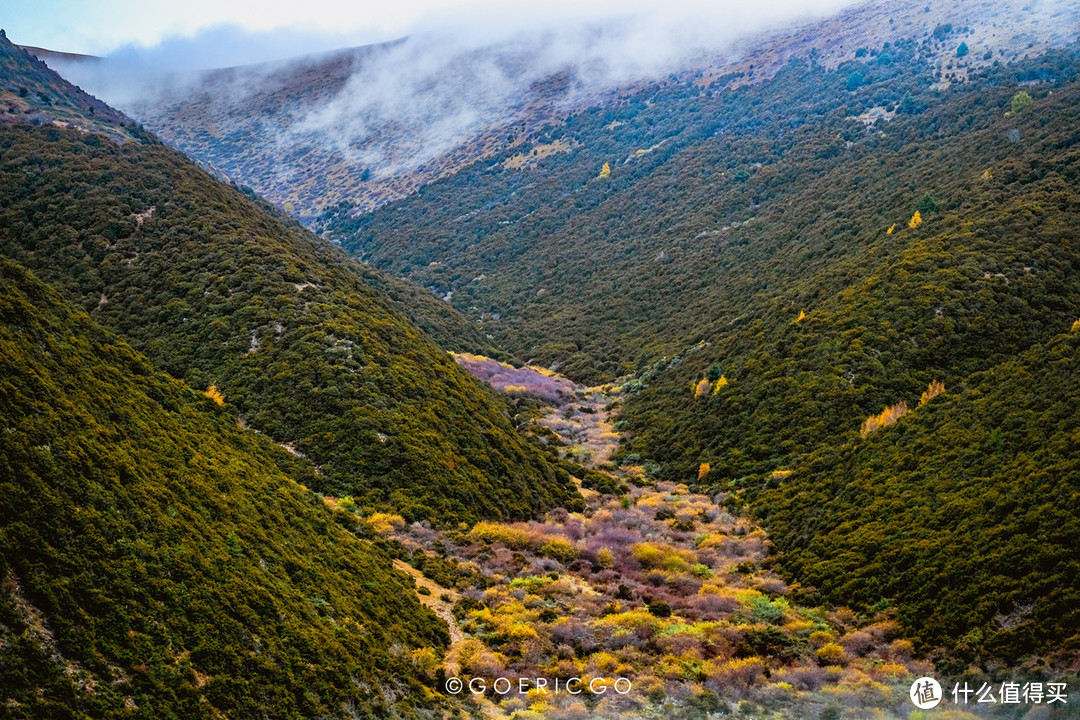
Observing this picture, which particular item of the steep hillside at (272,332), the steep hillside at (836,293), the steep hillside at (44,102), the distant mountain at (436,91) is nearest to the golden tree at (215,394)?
the steep hillside at (272,332)

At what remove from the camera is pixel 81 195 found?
132 feet

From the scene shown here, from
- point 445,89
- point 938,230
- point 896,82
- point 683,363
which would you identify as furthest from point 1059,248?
point 445,89

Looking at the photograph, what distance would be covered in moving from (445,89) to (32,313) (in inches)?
5248

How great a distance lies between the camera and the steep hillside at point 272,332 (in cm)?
2728

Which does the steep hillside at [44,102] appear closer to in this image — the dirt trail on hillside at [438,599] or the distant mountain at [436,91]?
the distant mountain at [436,91]

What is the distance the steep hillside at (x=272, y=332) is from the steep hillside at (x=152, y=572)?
7.65m

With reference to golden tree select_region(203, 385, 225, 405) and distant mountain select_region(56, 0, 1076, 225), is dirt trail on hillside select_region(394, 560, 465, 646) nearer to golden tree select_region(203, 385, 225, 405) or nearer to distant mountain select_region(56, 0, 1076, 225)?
golden tree select_region(203, 385, 225, 405)

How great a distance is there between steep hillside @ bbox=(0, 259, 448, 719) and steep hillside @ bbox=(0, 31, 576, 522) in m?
7.65

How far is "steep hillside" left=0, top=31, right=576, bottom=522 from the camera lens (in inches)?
1074

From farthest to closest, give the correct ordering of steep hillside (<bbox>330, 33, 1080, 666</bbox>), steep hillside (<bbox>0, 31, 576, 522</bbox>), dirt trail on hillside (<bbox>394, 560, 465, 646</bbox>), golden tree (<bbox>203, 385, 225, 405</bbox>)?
golden tree (<bbox>203, 385, 225, 405</bbox>)
steep hillside (<bbox>0, 31, 576, 522</bbox>)
steep hillside (<bbox>330, 33, 1080, 666</bbox>)
dirt trail on hillside (<bbox>394, 560, 465, 646</bbox>)

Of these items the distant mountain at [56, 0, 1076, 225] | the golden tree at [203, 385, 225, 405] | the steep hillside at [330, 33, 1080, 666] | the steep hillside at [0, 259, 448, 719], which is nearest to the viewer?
the steep hillside at [0, 259, 448, 719]

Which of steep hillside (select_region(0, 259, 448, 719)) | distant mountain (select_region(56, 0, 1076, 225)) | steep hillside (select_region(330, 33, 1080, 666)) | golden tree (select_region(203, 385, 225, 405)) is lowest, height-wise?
steep hillside (select_region(0, 259, 448, 719))

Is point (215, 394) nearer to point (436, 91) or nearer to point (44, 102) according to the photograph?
point (44, 102)

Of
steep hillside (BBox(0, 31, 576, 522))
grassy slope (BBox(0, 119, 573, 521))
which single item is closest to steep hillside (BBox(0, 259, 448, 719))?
steep hillside (BBox(0, 31, 576, 522))
